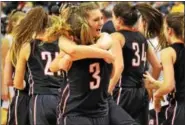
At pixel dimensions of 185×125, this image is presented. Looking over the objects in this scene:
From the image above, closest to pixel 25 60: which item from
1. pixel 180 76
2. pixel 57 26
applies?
pixel 57 26

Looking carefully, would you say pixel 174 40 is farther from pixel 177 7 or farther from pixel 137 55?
pixel 177 7

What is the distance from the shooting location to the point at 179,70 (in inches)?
163

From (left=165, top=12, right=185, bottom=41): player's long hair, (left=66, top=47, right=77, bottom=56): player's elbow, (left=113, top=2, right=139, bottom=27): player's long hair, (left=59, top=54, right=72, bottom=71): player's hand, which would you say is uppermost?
(left=113, top=2, right=139, bottom=27): player's long hair

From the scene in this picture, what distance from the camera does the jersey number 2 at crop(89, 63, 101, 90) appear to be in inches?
135

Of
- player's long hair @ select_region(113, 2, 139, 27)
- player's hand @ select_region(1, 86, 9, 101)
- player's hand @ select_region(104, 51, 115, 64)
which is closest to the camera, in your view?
player's hand @ select_region(104, 51, 115, 64)

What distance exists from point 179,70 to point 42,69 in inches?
42.9

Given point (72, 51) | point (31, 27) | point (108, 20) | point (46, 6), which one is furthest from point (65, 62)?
point (46, 6)

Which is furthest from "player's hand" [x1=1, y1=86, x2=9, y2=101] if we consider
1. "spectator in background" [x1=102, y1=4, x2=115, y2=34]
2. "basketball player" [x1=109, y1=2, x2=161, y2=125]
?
"spectator in background" [x1=102, y1=4, x2=115, y2=34]

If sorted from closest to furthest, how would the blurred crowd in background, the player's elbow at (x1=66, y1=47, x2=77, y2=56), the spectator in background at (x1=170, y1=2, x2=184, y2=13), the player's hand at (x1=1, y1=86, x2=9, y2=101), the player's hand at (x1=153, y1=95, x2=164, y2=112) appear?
the player's elbow at (x1=66, y1=47, x2=77, y2=56)
the player's hand at (x1=153, y1=95, x2=164, y2=112)
the player's hand at (x1=1, y1=86, x2=9, y2=101)
the blurred crowd in background
the spectator in background at (x1=170, y1=2, x2=184, y2=13)

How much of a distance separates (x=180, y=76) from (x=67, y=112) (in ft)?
3.60

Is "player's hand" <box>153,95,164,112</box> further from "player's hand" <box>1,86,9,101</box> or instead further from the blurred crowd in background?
the blurred crowd in background

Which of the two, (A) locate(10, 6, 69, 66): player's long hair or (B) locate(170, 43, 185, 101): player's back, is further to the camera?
(A) locate(10, 6, 69, 66): player's long hair

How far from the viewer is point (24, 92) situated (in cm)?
461

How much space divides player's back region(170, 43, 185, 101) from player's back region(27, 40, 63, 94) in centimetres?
92
